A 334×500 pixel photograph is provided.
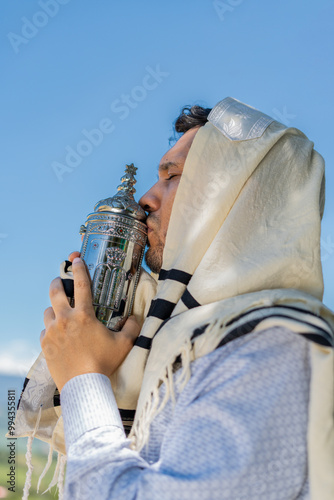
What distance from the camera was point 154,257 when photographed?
1928 mm

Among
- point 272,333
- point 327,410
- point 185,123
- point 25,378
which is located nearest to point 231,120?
point 185,123

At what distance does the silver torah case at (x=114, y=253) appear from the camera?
1662 mm

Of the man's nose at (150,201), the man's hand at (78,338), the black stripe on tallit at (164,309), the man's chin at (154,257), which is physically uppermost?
the man's nose at (150,201)

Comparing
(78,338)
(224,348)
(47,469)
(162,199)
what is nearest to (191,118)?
(162,199)

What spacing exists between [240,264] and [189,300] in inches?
7.5

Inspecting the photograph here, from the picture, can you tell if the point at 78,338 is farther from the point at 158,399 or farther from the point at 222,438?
the point at 222,438

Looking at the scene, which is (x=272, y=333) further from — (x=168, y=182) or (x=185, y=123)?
(x=185, y=123)

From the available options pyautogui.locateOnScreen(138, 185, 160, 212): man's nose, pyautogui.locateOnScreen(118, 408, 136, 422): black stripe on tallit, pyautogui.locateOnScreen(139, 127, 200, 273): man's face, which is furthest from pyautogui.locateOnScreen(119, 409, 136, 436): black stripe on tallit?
pyautogui.locateOnScreen(138, 185, 160, 212): man's nose

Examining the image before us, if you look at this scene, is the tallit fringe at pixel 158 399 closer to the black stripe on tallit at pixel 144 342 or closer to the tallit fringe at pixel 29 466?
the black stripe on tallit at pixel 144 342

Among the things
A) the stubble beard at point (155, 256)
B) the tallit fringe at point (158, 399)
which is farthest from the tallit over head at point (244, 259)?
the stubble beard at point (155, 256)

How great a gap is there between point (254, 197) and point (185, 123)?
1062mm

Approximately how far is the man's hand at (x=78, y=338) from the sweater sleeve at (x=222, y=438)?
22 centimetres

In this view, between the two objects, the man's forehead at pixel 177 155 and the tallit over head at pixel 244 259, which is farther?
the man's forehead at pixel 177 155

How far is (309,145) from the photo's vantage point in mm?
1760
